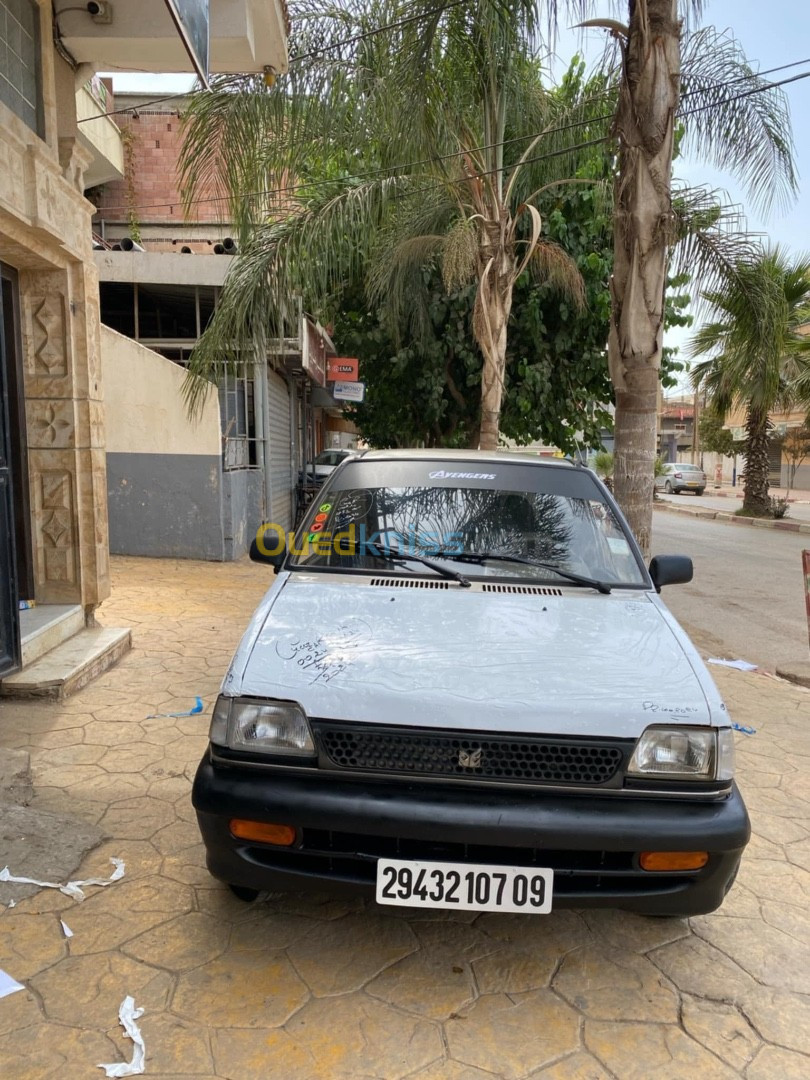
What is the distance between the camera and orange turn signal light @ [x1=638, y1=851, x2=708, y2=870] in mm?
2219

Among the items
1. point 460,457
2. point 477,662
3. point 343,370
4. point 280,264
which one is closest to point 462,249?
point 280,264

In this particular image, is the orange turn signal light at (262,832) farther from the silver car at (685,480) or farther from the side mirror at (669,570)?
the silver car at (685,480)

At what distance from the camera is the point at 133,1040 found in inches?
82.5

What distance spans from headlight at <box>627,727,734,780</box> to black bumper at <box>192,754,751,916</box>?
0.09 metres

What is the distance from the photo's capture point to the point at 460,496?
136 inches

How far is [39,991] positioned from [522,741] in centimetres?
162

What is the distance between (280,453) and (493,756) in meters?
13.0

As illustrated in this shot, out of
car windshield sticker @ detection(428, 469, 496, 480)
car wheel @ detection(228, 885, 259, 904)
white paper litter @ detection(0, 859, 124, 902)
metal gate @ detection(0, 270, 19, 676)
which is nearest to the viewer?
car wheel @ detection(228, 885, 259, 904)

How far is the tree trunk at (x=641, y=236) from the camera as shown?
5.21 metres

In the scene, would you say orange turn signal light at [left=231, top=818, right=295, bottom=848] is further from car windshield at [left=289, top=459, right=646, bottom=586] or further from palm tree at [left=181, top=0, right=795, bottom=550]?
palm tree at [left=181, top=0, right=795, bottom=550]

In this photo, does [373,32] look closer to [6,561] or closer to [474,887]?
[6,561]

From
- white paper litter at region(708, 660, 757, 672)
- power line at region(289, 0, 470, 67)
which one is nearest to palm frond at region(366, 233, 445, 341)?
power line at region(289, 0, 470, 67)

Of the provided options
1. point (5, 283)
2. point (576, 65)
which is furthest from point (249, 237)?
point (576, 65)

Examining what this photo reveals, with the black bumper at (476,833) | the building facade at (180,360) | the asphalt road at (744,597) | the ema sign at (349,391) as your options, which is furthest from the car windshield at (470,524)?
the ema sign at (349,391)
